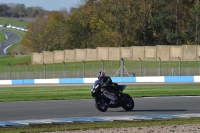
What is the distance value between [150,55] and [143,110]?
44362 millimetres

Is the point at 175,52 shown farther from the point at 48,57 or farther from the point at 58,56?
the point at 48,57

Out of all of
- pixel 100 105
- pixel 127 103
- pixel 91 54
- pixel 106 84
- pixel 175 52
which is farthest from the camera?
pixel 91 54

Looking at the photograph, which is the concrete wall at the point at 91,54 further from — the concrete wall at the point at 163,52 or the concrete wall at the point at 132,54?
the concrete wall at the point at 163,52

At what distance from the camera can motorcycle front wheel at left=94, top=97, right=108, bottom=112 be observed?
18.9m

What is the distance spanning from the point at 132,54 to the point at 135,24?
17674 millimetres

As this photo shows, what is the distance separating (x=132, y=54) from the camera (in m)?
64.7

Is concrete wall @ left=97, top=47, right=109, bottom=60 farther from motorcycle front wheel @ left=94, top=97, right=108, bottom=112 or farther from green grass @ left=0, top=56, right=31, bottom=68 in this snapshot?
motorcycle front wheel @ left=94, top=97, right=108, bottom=112

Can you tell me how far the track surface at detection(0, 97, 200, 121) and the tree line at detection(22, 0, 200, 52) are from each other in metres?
54.6

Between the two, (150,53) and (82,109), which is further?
(150,53)

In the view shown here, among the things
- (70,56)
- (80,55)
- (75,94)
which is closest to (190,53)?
(80,55)

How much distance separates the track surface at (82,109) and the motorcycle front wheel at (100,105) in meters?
0.16

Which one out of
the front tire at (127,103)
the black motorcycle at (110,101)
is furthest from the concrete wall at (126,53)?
the black motorcycle at (110,101)

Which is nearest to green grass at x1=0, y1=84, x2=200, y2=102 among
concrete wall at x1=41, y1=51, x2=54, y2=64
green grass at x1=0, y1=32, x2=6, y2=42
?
concrete wall at x1=41, y1=51, x2=54, y2=64

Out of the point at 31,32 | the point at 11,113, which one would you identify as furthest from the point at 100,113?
the point at 31,32
